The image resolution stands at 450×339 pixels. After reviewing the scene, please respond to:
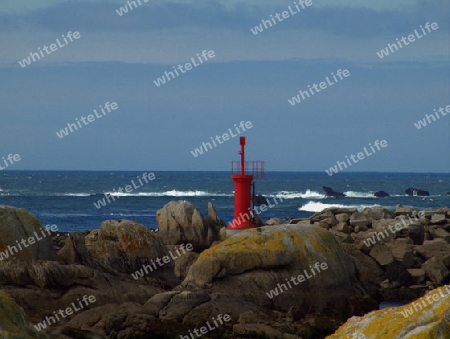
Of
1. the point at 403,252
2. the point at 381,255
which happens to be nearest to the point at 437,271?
the point at 403,252

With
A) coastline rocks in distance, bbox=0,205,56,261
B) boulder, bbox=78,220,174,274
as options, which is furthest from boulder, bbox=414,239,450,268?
coastline rocks in distance, bbox=0,205,56,261

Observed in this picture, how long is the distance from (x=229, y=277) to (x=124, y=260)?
8.01 feet

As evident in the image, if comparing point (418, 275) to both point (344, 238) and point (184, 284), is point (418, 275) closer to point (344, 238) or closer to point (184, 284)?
point (344, 238)

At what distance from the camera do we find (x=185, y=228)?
21016 mm

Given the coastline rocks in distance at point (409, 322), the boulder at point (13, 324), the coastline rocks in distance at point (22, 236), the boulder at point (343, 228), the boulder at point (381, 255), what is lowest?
the boulder at point (381, 255)

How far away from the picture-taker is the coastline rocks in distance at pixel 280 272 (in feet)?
44.7

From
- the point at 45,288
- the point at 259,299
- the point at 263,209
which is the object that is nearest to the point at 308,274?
the point at 259,299

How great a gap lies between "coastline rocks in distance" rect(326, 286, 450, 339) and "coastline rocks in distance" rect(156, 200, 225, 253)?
16213mm

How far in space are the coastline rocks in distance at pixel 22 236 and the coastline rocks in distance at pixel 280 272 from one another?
9.15 feet

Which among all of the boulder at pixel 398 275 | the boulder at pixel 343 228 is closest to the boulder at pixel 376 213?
the boulder at pixel 343 228

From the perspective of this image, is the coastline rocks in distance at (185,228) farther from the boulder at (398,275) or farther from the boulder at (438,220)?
the boulder at (438,220)

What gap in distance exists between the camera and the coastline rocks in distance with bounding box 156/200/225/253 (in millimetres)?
20828

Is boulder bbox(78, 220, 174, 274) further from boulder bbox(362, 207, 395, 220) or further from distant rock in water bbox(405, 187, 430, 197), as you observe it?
distant rock in water bbox(405, 187, 430, 197)

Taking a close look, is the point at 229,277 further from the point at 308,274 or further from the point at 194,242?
the point at 194,242
